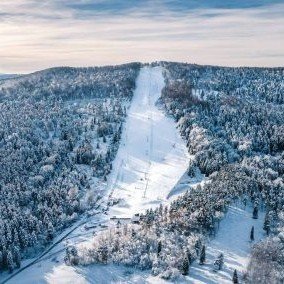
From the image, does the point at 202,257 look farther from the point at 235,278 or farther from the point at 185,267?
the point at 235,278

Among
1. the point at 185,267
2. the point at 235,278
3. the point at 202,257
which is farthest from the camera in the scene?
the point at 202,257

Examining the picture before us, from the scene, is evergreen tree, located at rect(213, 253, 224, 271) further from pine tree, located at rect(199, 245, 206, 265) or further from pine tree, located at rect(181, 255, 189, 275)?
pine tree, located at rect(181, 255, 189, 275)

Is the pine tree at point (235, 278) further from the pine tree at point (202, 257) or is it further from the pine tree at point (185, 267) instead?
the pine tree at point (185, 267)

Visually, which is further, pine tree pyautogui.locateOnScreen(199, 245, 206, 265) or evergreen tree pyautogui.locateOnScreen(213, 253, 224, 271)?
pine tree pyautogui.locateOnScreen(199, 245, 206, 265)

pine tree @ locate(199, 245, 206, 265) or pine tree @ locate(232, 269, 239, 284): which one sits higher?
pine tree @ locate(199, 245, 206, 265)

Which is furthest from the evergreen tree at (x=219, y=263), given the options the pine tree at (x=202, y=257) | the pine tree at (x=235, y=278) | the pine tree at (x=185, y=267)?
the pine tree at (x=185, y=267)

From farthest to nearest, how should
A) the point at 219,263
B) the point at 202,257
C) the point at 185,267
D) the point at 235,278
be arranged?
the point at 202,257 < the point at 219,263 < the point at 185,267 < the point at 235,278

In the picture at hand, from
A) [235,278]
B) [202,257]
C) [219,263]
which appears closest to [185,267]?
[202,257]

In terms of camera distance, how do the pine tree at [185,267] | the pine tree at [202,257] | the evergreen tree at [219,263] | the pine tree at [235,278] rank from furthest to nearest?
the pine tree at [202,257] → the evergreen tree at [219,263] → the pine tree at [185,267] → the pine tree at [235,278]

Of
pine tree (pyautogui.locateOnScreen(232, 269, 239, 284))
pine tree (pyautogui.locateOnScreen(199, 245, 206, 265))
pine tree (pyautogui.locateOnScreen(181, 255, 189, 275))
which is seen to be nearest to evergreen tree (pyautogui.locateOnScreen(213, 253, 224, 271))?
pine tree (pyautogui.locateOnScreen(199, 245, 206, 265))

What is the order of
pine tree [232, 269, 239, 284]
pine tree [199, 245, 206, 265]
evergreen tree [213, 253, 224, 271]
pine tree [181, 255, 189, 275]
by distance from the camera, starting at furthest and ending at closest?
pine tree [199, 245, 206, 265]
evergreen tree [213, 253, 224, 271]
pine tree [181, 255, 189, 275]
pine tree [232, 269, 239, 284]

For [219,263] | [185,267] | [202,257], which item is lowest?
[185,267]
